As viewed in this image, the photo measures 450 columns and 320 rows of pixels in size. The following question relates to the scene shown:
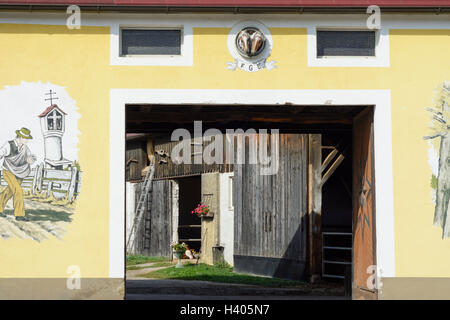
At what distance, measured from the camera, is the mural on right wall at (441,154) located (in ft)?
32.8

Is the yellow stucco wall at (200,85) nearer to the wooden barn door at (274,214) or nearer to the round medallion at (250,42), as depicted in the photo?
the round medallion at (250,42)

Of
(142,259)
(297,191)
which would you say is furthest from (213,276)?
(142,259)

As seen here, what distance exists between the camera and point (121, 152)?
32.4ft

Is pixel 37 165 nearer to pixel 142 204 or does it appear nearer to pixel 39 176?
pixel 39 176

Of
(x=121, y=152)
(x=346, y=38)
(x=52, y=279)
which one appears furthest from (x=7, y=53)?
(x=346, y=38)

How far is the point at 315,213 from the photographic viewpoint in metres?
16.3

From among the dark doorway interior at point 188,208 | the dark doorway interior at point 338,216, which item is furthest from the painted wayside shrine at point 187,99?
the dark doorway interior at point 188,208

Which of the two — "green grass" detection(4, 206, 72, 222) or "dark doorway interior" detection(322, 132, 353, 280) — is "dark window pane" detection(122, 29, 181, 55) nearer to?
"green grass" detection(4, 206, 72, 222)

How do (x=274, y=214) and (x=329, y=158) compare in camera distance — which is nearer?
(x=329, y=158)

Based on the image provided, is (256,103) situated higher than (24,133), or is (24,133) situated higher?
(256,103)

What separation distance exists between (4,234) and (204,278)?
909 centimetres

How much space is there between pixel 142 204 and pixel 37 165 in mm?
17059

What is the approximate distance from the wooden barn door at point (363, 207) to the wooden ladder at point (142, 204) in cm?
1543

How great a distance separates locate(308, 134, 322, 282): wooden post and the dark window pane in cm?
694
